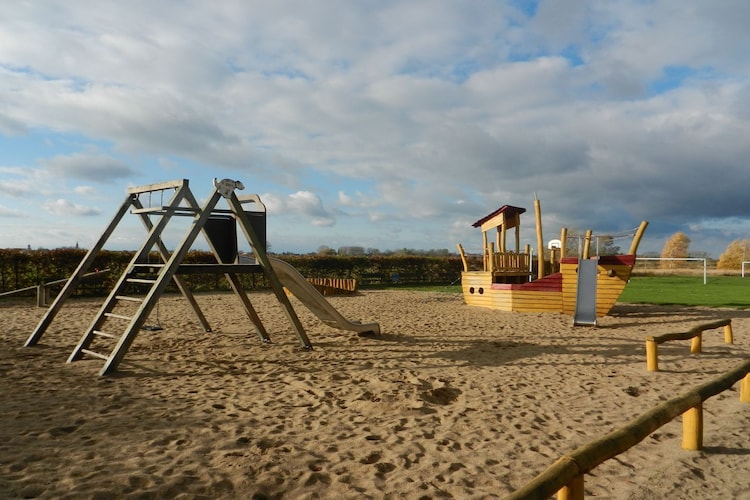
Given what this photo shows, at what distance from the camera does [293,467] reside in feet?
11.5

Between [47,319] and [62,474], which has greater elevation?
[47,319]

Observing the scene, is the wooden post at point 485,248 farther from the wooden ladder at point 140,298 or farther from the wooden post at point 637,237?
the wooden ladder at point 140,298

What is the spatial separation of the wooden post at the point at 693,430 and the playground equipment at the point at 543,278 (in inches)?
284

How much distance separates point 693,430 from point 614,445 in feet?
5.23

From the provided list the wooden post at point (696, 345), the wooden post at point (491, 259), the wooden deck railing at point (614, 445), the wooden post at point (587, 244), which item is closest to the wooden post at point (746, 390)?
the wooden deck railing at point (614, 445)

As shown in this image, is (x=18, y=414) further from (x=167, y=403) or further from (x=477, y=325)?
(x=477, y=325)

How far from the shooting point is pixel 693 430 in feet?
13.1

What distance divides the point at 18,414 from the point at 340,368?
3.49 meters

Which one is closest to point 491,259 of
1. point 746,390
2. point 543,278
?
point 543,278

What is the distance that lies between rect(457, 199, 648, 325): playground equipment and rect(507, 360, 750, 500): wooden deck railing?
7.23m

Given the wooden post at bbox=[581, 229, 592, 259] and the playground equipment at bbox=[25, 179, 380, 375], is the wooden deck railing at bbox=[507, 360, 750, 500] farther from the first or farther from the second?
the wooden post at bbox=[581, 229, 592, 259]

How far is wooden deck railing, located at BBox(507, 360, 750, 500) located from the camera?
2.35 meters

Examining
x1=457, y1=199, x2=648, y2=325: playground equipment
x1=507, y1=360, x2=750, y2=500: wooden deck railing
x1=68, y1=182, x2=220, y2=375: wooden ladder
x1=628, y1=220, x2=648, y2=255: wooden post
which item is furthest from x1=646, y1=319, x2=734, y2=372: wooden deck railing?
x1=68, y1=182, x2=220, y2=375: wooden ladder

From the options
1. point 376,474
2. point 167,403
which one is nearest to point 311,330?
point 167,403
